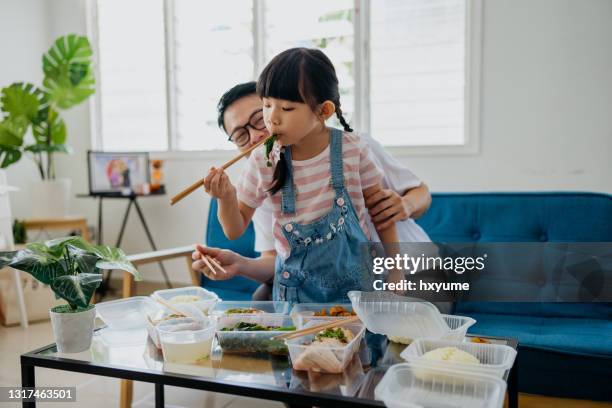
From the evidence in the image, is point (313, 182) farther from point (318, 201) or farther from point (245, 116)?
point (245, 116)

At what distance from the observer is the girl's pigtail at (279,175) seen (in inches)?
58.9

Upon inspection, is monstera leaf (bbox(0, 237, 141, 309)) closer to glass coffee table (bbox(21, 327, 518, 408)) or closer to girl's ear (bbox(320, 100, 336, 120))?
glass coffee table (bbox(21, 327, 518, 408))

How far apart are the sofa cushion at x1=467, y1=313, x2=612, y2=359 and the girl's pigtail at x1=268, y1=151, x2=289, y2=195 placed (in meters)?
0.88

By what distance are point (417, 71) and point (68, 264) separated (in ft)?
9.16

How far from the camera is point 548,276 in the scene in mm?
2113

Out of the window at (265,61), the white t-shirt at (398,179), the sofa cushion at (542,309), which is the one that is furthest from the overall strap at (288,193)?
the window at (265,61)

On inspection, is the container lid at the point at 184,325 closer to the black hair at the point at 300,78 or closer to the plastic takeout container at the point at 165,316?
the plastic takeout container at the point at 165,316

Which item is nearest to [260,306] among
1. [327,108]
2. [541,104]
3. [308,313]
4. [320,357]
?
[308,313]

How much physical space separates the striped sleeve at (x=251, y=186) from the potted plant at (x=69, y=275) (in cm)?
40

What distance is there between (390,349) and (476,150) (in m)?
2.42

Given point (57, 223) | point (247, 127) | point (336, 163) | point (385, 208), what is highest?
point (247, 127)

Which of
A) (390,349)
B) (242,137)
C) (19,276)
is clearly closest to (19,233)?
(19,276)

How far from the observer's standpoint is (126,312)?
146 cm

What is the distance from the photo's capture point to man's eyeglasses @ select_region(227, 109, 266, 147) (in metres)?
1.82
